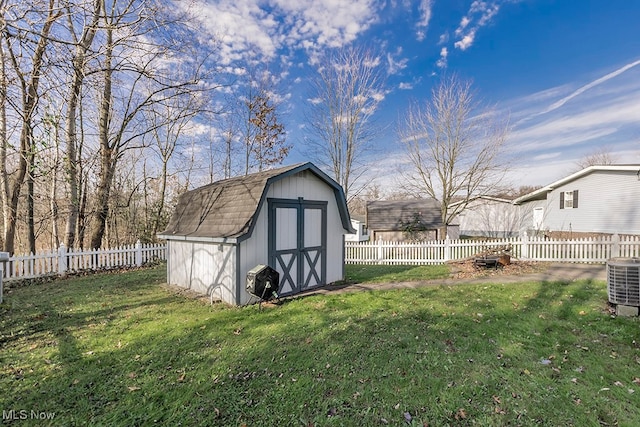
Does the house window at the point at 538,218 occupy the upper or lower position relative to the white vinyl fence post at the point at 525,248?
upper

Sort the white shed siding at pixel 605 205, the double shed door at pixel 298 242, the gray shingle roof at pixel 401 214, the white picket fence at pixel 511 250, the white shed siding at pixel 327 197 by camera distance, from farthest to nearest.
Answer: the gray shingle roof at pixel 401 214, the white shed siding at pixel 605 205, the white picket fence at pixel 511 250, the white shed siding at pixel 327 197, the double shed door at pixel 298 242

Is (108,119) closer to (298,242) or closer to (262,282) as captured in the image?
(298,242)

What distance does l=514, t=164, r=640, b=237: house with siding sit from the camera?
13.9 meters

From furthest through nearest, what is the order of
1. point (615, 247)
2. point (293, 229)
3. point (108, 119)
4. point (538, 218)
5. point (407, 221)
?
point (538, 218) → point (407, 221) → point (108, 119) → point (615, 247) → point (293, 229)

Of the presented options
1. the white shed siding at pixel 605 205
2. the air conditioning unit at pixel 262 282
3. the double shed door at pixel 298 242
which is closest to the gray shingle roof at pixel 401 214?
the white shed siding at pixel 605 205

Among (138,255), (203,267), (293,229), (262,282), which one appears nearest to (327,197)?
(293,229)

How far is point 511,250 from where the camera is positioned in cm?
1173

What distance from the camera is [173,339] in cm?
444

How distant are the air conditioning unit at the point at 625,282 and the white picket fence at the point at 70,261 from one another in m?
14.6

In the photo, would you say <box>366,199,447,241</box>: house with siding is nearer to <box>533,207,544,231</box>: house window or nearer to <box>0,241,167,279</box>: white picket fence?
<box>533,207,544,231</box>: house window

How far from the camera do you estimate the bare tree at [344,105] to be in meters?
18.0

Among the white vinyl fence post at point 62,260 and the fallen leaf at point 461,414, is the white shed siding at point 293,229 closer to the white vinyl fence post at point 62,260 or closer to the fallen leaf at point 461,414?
the fallen leaf at point 461,414

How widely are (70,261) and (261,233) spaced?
826cm

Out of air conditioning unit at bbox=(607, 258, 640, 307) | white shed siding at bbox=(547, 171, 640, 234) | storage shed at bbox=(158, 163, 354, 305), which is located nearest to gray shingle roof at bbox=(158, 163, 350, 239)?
storage shed at bbox=(158, 163, 354, 305)
